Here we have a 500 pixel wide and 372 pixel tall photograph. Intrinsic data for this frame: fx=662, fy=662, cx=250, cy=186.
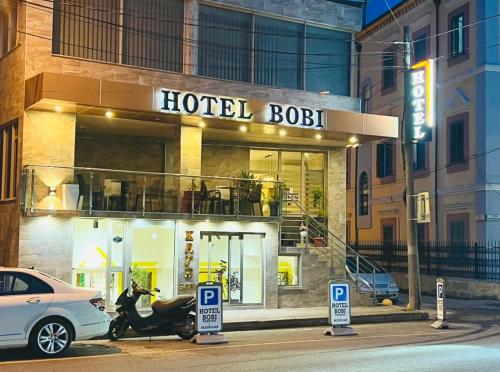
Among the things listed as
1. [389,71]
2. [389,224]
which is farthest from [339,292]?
[389,71]

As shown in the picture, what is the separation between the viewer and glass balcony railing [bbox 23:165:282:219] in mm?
16484

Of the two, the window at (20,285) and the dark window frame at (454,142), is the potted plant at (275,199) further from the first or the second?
the dark window frame at (454,142)

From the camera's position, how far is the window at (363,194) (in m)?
37.4

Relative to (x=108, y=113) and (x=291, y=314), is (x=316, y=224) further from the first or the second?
(x=108, y=113)

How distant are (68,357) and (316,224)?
1121cm

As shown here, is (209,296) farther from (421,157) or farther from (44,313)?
(421,157)

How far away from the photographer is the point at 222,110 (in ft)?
59.8

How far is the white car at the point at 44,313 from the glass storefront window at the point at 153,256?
20.1 feet

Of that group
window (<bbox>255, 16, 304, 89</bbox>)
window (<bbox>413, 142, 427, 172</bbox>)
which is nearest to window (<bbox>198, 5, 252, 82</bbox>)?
window (<bbox>255, 16, 304, 89</bbox>)

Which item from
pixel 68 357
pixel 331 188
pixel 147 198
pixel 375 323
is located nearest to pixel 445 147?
pixel 331 188

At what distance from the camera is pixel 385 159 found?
116ft

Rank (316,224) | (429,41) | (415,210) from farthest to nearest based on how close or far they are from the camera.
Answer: (429,41), (316,224), (415,210)

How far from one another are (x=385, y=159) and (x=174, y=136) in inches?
710

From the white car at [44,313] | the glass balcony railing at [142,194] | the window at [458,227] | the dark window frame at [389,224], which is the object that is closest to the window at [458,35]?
the window at [458,227]
